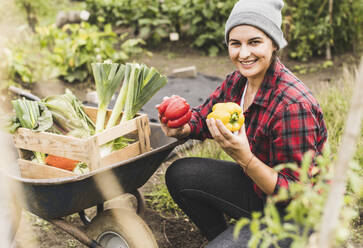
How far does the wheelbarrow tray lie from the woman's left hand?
0.35 metres

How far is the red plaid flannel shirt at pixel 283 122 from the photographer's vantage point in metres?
1.84

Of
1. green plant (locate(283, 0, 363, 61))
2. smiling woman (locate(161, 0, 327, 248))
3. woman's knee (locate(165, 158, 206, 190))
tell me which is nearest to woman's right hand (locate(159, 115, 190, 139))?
smiling woman (locate(161, 0, 327, 248))

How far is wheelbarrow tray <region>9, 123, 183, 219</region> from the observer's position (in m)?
1.84

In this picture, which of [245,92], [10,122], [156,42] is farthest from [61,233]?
[156,42]

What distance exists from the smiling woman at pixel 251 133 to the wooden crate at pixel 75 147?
0.59 feet

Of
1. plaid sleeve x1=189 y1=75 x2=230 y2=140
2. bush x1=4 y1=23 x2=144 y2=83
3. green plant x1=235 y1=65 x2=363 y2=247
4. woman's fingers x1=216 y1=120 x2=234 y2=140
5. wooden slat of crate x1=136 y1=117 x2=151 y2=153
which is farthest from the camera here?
bush x1=4 y1=23 x2=144 y2=83

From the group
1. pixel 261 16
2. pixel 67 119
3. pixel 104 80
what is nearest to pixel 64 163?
pixel 67 119

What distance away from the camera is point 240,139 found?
5.87 feet

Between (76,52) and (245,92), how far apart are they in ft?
12.7

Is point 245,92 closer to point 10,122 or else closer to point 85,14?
point 10,122

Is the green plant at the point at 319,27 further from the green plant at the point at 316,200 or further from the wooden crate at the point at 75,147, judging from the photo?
the wooden crate at the point at 75,147

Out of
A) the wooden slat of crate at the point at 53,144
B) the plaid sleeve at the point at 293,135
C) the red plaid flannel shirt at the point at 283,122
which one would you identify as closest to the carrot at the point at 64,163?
the wooden slat of crate at the point at 53,144

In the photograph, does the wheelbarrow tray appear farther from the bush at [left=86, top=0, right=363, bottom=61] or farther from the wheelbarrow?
the bush at [left=86, top=0, right=363, bottom=61]

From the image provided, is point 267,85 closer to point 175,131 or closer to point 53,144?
point 175,131
